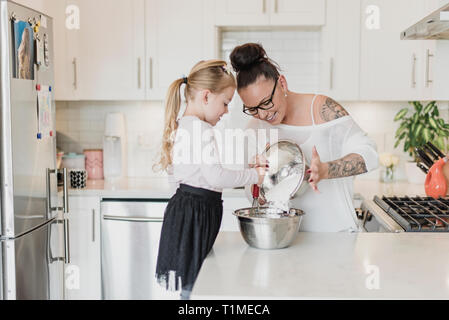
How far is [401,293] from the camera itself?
48.3 inches

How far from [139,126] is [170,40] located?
0.69 m

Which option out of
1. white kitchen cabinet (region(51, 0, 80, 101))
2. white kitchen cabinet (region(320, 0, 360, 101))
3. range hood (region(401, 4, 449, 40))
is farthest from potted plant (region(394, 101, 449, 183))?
white kitchen cabinet (region(51, 0, 80, 101))

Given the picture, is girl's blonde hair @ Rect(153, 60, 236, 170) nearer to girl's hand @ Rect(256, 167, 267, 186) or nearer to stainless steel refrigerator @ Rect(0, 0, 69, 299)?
A: girl's hand @ Rect(256, 167, 267, 186)

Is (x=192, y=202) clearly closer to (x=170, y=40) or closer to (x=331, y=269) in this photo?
(x=331, y=269)

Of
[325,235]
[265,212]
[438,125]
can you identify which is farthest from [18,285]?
[438,125]

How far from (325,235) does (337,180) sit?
12.8 inches

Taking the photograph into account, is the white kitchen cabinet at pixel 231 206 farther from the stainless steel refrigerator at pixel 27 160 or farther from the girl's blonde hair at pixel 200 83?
the girl's blonde hair at pixel 200 83

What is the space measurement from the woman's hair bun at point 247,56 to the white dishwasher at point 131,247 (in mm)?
1304

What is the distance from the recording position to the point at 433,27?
6.25ft

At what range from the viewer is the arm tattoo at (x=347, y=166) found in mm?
1861

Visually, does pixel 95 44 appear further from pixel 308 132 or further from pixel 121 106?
pixel 308 132

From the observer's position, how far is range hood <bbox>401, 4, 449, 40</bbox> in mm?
1695

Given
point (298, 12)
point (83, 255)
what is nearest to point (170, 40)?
point (298, 12)

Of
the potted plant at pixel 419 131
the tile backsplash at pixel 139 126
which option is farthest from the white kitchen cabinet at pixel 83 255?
the potted plant at pixel 419 131
